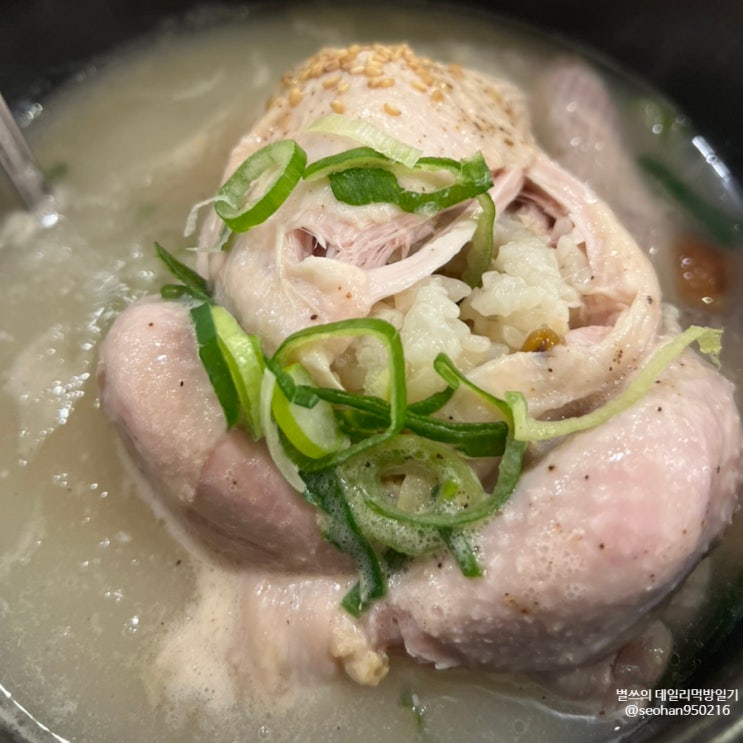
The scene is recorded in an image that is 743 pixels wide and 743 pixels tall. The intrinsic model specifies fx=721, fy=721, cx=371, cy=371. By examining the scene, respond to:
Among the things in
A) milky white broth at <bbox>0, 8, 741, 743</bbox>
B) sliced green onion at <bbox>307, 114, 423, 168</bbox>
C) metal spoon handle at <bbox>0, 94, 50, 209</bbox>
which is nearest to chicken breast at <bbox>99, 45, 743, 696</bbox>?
sliced green onion at <bbox>307, 114, 423, 168</bbox>

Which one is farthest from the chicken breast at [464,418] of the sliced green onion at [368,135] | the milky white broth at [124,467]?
the milky white broth at [124,467]

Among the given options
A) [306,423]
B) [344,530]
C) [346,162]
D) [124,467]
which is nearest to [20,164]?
[124,467]

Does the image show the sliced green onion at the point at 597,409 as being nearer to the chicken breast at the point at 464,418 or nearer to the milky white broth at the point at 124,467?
the chicken breast at the point at 464,418

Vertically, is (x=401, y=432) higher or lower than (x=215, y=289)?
higher

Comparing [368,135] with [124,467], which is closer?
[368,135]

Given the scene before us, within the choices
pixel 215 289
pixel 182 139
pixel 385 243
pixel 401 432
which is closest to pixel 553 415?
pixel 401 432

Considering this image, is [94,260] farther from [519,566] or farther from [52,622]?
[519,566]

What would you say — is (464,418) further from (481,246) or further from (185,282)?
(185,282)
